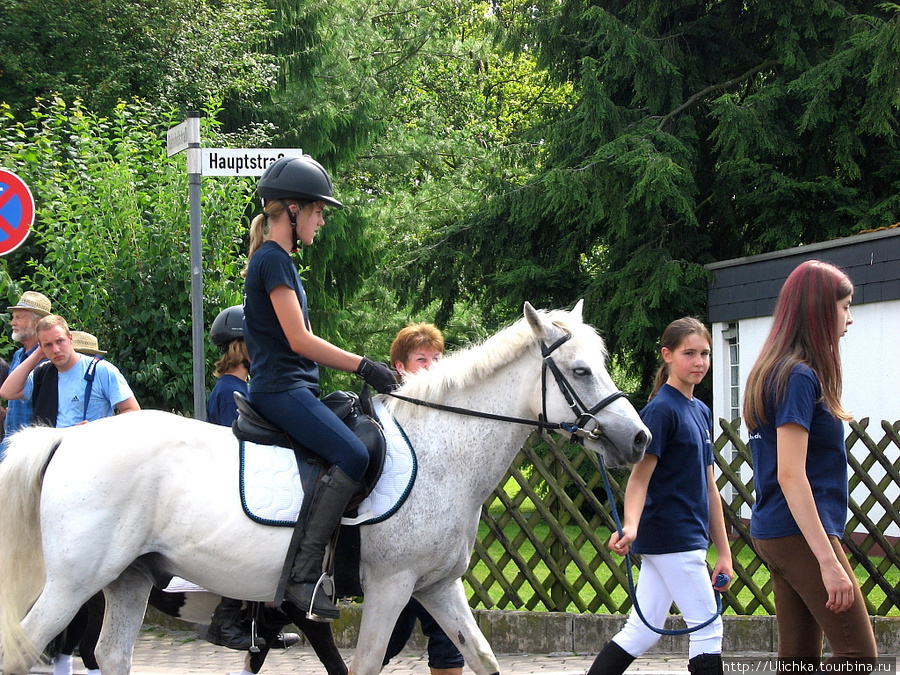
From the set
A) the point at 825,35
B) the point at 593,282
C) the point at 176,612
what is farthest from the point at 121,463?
the point at 825,35

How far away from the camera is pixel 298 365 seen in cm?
465

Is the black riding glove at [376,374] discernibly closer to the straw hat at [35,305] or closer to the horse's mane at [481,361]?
the horse's mane at [481,361]

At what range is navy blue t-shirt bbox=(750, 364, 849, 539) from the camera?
4047 millimetres

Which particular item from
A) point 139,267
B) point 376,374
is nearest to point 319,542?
point 376,374

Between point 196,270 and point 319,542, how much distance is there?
3.22 metres

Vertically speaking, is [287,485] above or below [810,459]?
below

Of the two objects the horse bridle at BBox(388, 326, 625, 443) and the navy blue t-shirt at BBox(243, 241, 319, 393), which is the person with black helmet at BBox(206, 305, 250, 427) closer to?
the navy blue t-shirt at BBox(243, 241, 319, 393)

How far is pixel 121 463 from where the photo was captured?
4559mm

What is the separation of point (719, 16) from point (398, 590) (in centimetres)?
1475

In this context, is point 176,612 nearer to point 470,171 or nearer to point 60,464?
point 60,464

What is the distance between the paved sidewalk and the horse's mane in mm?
2809

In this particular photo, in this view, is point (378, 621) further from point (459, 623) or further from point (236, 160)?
point (236, 160)

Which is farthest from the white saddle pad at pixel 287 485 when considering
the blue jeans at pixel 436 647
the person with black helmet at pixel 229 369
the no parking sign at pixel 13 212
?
the no parking sign at pixel 13 212

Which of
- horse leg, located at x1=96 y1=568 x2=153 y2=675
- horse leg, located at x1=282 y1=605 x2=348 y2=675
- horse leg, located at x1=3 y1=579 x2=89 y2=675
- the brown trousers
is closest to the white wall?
horse leg, located at x1=282 y1=605 x2=348 y2=675
